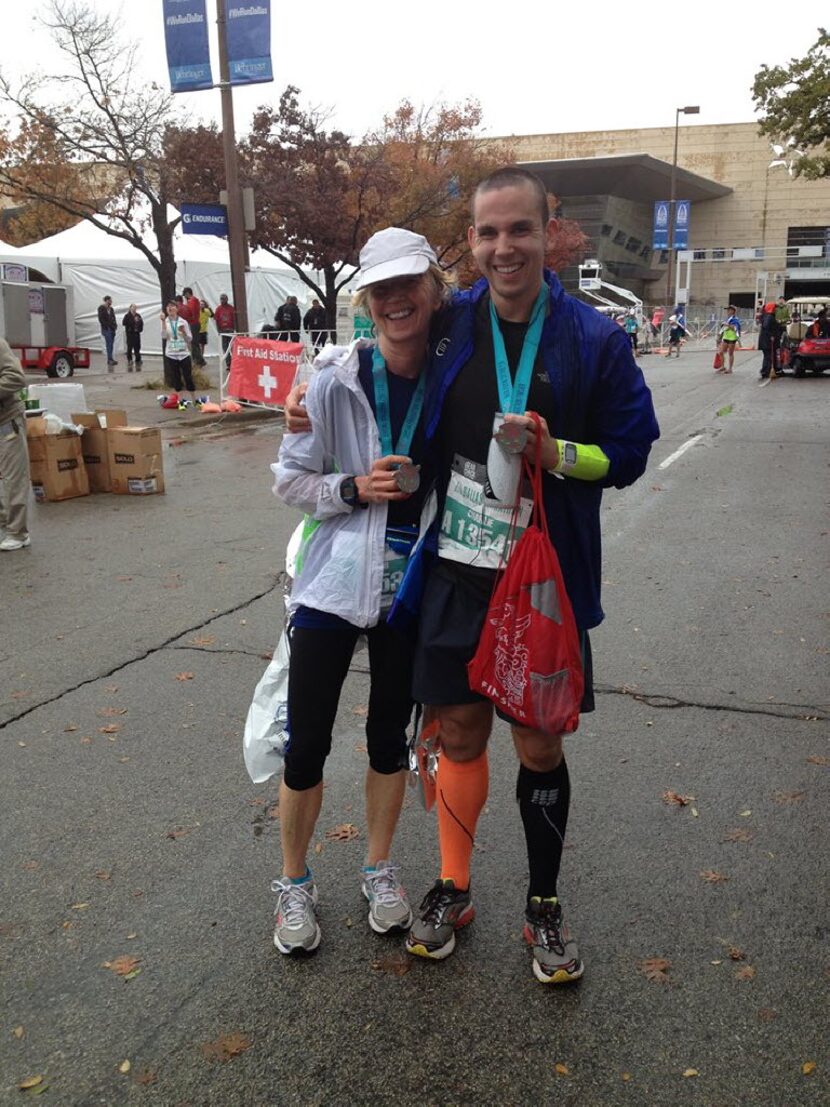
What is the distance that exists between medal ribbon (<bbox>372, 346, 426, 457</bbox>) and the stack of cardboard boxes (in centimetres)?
754

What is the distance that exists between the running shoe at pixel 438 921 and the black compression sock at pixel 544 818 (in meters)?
0.22

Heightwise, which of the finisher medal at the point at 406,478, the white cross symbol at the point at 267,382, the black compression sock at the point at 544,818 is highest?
the finisher medal at the point at 406,478

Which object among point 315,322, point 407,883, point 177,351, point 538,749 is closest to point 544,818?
point 538,749

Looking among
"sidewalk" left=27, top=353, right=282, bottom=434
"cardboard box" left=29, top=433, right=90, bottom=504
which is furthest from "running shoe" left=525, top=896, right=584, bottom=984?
"sidewalk" left=27, top=353, right=282, bottom=434

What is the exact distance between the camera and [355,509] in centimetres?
255

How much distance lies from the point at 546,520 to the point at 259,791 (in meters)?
1.83

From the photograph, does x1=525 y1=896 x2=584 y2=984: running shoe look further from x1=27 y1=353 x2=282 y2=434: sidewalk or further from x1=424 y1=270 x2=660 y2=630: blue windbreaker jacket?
x1=27 y1=353 x2=282 y2=434: sidewalk

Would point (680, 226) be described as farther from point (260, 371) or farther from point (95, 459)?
point (95, 459)

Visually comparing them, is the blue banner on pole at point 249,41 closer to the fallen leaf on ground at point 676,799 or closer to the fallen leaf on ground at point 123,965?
the fallen leaf on ground at point 676,799

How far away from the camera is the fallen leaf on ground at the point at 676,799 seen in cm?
355

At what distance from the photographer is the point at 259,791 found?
3.68m

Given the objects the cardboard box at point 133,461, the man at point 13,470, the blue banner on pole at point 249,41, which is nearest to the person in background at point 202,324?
the blue banner on pole at point 249,41

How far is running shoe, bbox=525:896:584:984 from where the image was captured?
2.58 metres

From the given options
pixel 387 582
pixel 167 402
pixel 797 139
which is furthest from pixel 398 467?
pixel 797 139
